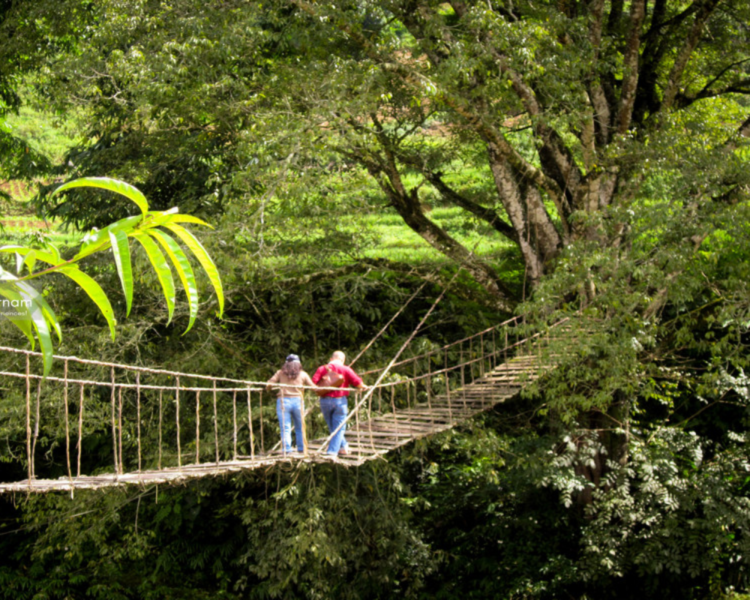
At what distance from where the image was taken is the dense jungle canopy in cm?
539

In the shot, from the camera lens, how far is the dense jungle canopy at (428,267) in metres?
5.39

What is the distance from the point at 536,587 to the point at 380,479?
1609 mm

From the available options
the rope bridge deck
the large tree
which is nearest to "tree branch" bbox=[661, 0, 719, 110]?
the large tree

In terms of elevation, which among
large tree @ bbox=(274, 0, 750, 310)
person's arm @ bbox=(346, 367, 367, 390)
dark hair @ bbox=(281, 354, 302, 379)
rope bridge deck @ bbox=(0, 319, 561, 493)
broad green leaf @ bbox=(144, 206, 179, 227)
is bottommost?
rope bridge deck @ bbox=(0, 319, 561, 493)

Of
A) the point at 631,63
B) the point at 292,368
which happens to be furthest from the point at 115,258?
the point at 631,63

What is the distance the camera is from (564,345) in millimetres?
5145

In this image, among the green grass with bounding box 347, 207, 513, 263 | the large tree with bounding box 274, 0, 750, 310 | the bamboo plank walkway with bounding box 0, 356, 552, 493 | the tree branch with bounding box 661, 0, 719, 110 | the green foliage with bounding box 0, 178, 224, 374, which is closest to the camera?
the green foliage with bounding box 0, 178, 224, 374

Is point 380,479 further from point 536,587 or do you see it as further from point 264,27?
point 264,27

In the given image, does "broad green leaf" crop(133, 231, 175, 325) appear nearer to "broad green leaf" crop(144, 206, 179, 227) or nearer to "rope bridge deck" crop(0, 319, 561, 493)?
"broad green leaf" crop(144, 206, 179, 227)

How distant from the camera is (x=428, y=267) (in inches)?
305

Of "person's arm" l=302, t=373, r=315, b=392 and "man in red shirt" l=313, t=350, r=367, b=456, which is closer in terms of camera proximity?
"person's arm" l=302, t=373, r=315, b=392

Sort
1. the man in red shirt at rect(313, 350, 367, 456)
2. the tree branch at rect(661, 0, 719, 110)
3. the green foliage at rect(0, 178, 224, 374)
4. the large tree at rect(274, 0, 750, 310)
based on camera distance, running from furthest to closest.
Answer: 1. the tree branch at rect(661, 0, 719, 110)
2. the large tree at rect(274, 0, 750, 310)
3. the man in red shirt at rect(313, 350, 367, 456)
4. the green foliage at rect(0, 178, 224, 374)

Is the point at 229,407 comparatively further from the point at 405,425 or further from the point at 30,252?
the point at 30,252

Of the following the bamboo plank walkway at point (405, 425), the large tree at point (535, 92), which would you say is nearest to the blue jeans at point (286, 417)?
the bamboo plank walkway at point (405, 425)
